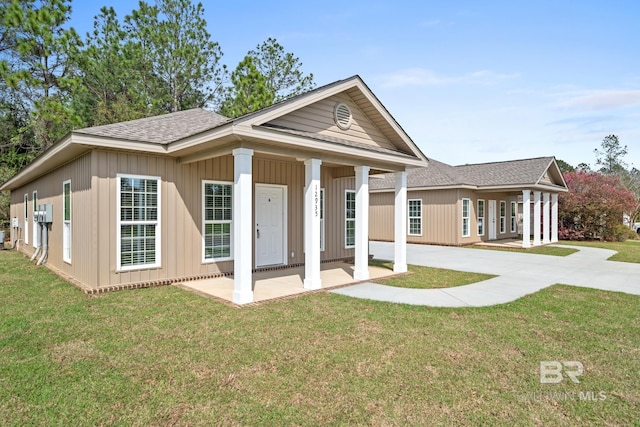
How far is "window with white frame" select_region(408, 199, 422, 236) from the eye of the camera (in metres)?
18.3

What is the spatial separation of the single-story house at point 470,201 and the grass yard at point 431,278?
6.89 metres

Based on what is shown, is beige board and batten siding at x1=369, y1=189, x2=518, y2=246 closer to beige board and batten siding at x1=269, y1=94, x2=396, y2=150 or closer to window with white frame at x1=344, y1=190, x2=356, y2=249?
window with white frame at x1=344, y1=190, x2=356, y2=249

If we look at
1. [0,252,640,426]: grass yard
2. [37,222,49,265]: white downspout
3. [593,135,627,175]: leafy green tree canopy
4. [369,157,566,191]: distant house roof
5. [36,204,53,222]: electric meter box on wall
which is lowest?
[0,252,640,426]: grass yard

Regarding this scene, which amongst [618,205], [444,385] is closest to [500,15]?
[444,385]

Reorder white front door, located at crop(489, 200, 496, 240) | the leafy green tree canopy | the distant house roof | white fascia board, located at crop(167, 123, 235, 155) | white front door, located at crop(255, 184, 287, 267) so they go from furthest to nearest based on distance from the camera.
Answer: the leafy green tree canopy
white front door, located at crop(489, 200, 496, 240)
the distant house roof
white front door, located at crop(255, 184, 287, 267)
white fascia board, located at crop(167, 123, 235, 155)

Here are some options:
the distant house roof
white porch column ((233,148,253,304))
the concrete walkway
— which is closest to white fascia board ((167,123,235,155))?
white porch column ((233,148,253,304))

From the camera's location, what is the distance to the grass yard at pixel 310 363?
2.95 meters

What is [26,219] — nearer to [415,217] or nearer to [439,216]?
[415,217]

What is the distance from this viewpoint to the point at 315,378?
3.53m

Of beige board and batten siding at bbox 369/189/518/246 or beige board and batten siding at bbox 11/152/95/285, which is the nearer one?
beige board and batten siding at bbox 11/152/95/285

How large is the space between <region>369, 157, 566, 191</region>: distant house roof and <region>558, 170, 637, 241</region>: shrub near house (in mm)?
1892

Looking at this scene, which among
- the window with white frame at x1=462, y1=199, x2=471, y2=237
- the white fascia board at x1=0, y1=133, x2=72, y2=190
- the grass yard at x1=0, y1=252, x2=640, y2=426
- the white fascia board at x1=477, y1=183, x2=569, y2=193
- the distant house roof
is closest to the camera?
the grass yard at x1=0, y1=252, x2=640, y2=426
